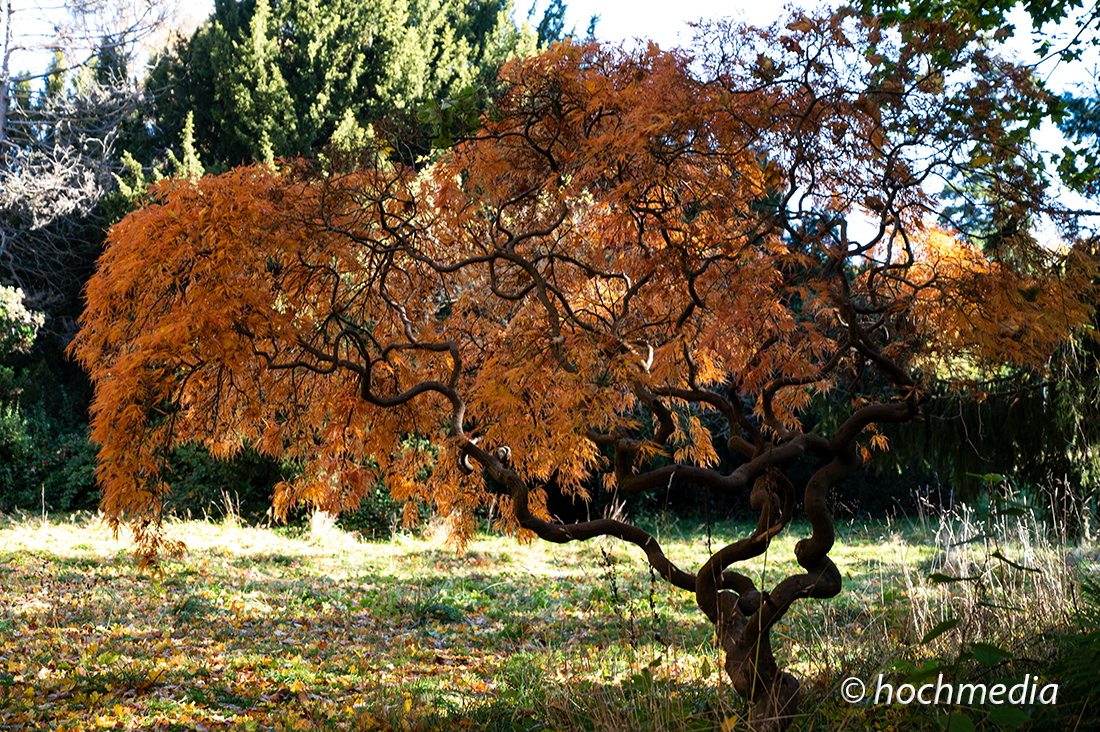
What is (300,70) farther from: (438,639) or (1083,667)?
(1083,667)

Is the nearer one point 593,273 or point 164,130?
point 593,273

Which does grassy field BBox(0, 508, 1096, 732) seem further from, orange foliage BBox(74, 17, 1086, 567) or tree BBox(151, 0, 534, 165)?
tree BBox(151, 0, 534, 165)

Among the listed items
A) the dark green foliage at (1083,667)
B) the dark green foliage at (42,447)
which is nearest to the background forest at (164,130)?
the dark green foliage at (42,447)

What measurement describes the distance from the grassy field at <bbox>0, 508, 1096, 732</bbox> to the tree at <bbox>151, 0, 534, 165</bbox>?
656 cm

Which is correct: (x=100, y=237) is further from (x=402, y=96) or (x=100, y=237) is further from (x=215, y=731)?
(x=215, y=731)

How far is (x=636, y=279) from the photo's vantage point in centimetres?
402

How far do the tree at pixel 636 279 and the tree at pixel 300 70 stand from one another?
8272 millimetres

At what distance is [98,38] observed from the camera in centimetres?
1302

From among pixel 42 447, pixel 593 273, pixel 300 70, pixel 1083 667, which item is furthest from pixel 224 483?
pixel 1083 667

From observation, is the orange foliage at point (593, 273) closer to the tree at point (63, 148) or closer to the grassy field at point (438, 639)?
the grassy field at point (438, 639)

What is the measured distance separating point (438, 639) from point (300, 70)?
32.4 feet

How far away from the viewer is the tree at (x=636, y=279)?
10.3 feet

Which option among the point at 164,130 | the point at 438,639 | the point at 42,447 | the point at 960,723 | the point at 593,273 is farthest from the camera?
the point at 164,130

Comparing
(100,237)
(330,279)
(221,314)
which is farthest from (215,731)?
(100,237)
